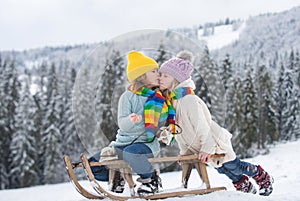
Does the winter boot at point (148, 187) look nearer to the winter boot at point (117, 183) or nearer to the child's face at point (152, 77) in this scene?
the winter boot at point (117, 183)

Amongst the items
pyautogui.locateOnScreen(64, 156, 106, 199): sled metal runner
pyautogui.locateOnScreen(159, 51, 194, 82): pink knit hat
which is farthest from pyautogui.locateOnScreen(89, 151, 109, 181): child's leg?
pyautogui.locateOnScreen(159, 51, 194, 82): pink knit hat

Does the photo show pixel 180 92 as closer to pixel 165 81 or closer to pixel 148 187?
pixel 165 81

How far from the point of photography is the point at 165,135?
A: 3895mm

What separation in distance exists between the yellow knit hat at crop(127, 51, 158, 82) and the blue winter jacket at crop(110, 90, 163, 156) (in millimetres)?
163

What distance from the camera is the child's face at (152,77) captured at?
3902 mm

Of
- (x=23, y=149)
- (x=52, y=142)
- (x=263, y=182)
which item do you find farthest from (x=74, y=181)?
(x=52, y=142)

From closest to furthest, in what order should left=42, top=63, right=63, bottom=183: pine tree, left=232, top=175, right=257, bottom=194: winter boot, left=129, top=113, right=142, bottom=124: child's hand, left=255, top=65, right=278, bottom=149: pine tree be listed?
1. left=129, top=113, right=142, bottom=124: child's hand
2. left=232, top=175, right=257, bottom=194: winter boot
3. left=42, top=63, right=63, bottom=183: pine tree
4. left=255, top=65, right=278, bottom=149: pine tree

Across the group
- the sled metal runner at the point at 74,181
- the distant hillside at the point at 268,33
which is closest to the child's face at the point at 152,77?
the sled metal runner at the point at 74,181

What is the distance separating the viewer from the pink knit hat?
400 cm

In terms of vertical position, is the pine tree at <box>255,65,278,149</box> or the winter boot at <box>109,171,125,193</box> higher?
the winter boot at <box>109,171,125,193</box>

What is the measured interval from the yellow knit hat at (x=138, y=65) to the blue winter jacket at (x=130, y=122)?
0.53ft

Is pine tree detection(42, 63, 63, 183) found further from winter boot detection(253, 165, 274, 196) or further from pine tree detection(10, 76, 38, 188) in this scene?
winter boot detection(253, 165, 274, 196)

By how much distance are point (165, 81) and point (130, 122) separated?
49 centimetres

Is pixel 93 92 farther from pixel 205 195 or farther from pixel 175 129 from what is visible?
pixel 205 195
